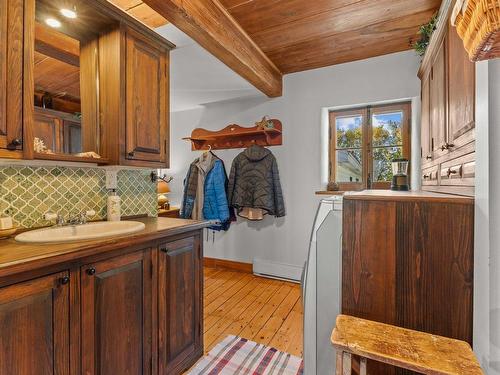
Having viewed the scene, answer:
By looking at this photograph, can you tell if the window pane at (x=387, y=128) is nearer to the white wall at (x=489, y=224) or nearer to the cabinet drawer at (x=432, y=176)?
the cabinet drawer at (x=432, y=176)

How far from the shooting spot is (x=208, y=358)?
172 cm

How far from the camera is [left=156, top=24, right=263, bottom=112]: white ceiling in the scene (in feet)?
6.64

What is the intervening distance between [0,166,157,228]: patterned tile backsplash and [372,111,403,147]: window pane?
2.43 meters

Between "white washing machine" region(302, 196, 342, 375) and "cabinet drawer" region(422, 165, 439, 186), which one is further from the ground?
"cabinet drawer" region(422, 165, 439, 186)

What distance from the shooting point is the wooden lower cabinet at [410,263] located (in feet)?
3.03

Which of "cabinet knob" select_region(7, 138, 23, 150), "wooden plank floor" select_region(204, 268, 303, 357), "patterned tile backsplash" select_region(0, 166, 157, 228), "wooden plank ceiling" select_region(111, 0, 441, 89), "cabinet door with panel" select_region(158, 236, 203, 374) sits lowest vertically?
"wooden plank floor" select_region(204, 268, 303, 357)

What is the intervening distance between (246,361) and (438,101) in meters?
2.10

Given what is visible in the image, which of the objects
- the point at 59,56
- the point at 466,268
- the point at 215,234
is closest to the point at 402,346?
the point at 466,268

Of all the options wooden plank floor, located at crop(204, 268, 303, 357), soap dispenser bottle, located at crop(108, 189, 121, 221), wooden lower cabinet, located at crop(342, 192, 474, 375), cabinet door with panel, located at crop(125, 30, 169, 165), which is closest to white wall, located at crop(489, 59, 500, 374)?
wooden lower cabinet, located at crop(342, 192, 474, 375)

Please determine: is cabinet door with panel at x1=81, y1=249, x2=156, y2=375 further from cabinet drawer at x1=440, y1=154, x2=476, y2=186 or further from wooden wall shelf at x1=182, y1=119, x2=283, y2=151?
wooden wall shelf at x1=182, y1=119, x2=283, y2=151

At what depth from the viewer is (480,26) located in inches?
18.9

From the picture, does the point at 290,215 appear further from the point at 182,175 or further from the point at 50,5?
the point at 50,5

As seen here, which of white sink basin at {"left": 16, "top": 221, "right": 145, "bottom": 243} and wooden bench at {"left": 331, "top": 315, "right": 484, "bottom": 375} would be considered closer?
wooden bench at {"left": 331, "top": 315, "right": 484, "bottom": 375}

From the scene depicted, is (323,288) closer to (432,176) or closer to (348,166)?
(432,176)
